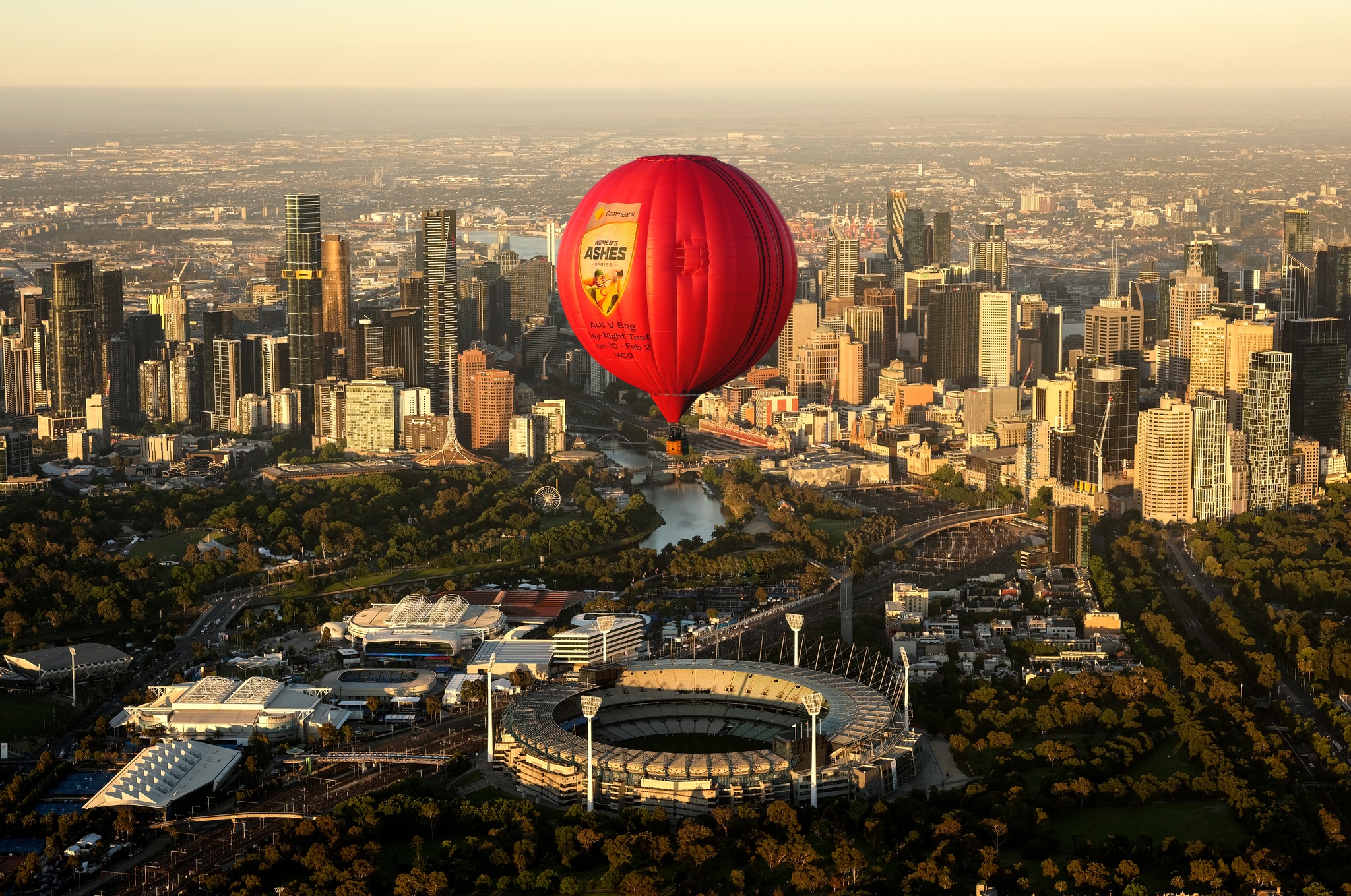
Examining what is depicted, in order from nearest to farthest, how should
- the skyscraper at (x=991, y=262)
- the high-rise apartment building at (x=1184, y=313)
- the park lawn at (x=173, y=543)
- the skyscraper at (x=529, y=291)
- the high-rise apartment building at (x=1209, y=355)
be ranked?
Result: the park lawn at (x=173, y=543) < the high-rise apartment building at (x=1209, y=355) < the high-rise apartment building at (x=1184, y=313) < the skyscraper at (x=529, y=291) < the skyscraper at (x=991, y=262)

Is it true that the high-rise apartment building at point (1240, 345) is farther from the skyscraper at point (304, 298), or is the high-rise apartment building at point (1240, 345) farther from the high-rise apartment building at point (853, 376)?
the skyscraper at point (304, 298)

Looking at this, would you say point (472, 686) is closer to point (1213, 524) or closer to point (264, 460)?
point (1213, 524)

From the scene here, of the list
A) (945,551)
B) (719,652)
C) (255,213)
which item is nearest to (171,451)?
(945,551)

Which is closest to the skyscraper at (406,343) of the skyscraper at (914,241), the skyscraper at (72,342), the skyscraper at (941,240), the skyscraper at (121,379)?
the skyscraper at (121,379)

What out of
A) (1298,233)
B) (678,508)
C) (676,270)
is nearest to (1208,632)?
(676,270)

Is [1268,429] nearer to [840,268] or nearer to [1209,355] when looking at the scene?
[1209,355]

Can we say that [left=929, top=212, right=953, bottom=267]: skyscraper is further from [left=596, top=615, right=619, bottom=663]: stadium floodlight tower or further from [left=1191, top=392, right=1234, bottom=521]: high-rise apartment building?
[left=596, top=615, right=619, bottom=663]: stadium floodlight tower

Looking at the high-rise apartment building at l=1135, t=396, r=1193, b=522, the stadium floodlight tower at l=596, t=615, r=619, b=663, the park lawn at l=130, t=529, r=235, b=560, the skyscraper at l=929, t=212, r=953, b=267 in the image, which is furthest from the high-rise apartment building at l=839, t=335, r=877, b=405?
the stadium floodlight tower at l=596, t=615, r=619, b=663
